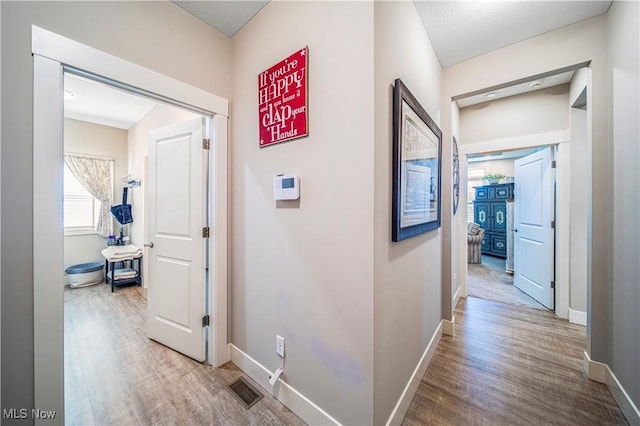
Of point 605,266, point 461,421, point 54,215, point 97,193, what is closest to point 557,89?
point 605,266

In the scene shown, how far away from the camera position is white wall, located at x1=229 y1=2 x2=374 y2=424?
45.8 inches

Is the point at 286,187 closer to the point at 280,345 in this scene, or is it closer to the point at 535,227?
the point at 280,345

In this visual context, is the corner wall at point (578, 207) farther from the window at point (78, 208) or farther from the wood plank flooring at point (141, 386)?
the window at point (78, 208)

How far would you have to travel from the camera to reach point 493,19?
5.63 feet

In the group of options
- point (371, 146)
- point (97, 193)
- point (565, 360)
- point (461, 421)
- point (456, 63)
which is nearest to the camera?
Result: point (371, 146)

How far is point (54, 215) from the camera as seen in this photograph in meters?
1.21

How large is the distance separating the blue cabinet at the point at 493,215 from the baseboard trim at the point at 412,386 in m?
4.85

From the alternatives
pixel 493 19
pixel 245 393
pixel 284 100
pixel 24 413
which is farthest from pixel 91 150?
pixel 493 19

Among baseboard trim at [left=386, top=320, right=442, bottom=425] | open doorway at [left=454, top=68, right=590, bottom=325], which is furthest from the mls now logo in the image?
open doorway at [left=454, top=68, right=590, bottom=325]

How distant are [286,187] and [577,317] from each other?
351 cm

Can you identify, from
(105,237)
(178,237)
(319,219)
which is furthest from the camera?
(105,237)

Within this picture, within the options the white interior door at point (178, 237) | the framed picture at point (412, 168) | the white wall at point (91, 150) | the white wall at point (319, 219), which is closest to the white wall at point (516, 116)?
the framed picture at point (412, 168)

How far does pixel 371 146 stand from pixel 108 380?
2.42m

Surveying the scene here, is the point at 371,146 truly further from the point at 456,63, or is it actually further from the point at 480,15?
the point at 456,63
